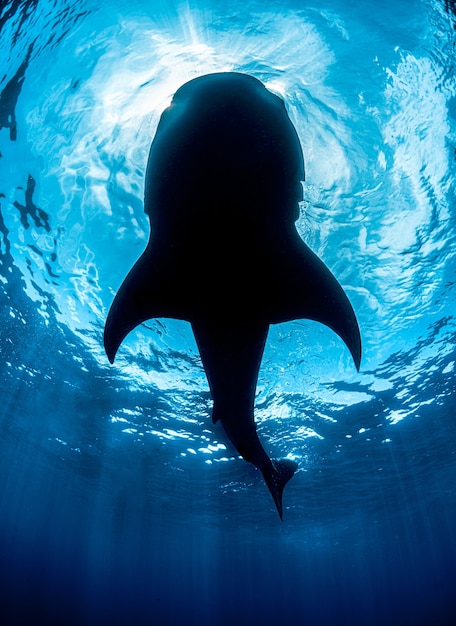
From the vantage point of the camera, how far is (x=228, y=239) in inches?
134

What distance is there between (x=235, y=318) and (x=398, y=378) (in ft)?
42.0

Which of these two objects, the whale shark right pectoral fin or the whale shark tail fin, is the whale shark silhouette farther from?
the whale shark tail fin

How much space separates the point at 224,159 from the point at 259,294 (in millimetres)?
1398

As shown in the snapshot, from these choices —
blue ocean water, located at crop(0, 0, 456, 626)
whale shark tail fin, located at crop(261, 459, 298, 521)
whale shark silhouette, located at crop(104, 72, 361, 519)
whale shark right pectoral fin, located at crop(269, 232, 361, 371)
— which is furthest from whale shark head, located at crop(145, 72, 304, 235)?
whale shark tail fin, located at crop(261, 459, 298, 521)

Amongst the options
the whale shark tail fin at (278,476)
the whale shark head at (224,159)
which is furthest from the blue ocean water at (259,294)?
the whale shark tail fin at (278,476)

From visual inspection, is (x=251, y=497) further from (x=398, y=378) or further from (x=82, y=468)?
(x=398, y=378)

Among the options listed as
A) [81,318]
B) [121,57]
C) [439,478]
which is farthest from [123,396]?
[439,478]

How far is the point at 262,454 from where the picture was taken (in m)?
5.46

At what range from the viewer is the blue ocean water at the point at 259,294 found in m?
5.95

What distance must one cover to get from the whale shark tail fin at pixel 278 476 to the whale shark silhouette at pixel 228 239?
5.85 feet

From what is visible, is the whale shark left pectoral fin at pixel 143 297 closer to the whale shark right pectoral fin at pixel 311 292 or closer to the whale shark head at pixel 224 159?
the whale shark head at pixel 224 159

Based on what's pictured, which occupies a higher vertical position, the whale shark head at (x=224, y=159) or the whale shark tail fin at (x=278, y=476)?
the whale shark head at (x=224, y=159)

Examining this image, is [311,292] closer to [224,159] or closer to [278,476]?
[224,159]

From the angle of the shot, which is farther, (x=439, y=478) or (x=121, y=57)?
(x=439, y=478)
